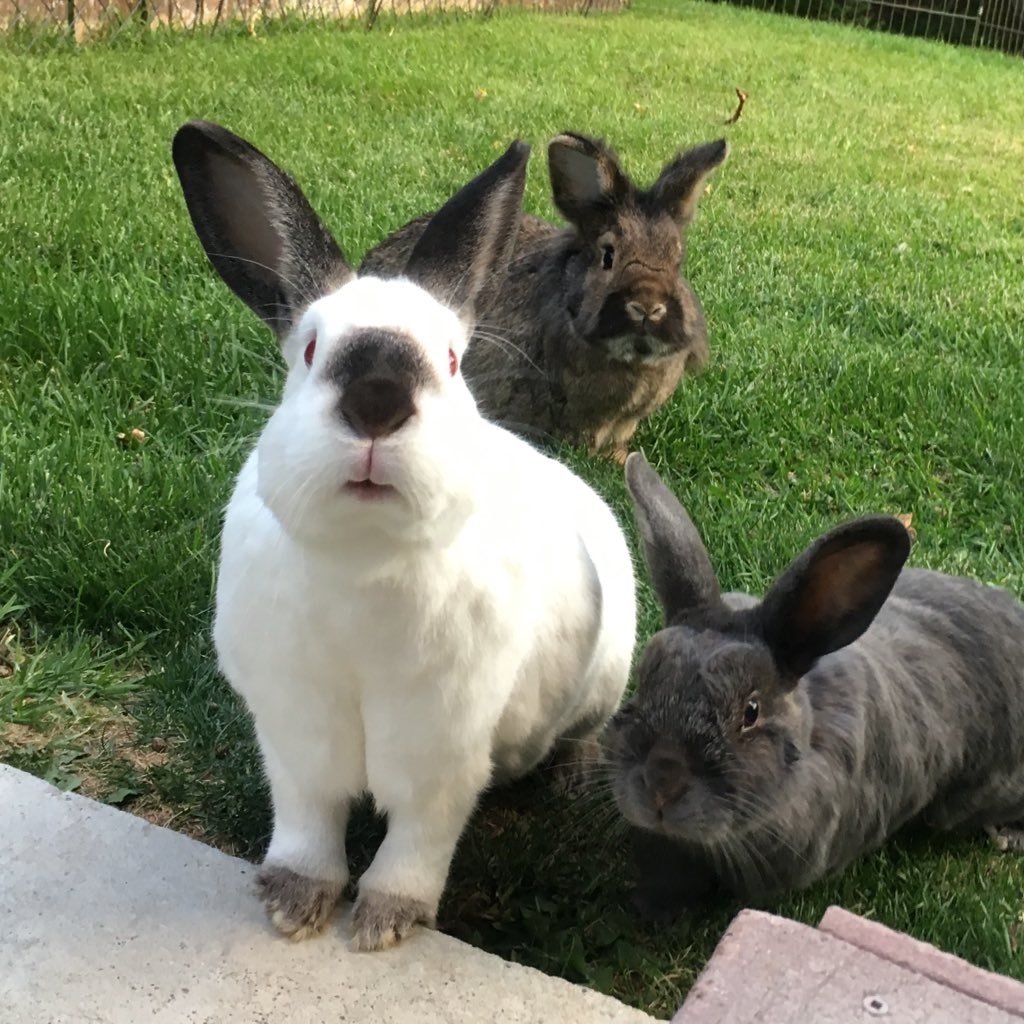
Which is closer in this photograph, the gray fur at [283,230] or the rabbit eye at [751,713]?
the gray fur at [283,230]

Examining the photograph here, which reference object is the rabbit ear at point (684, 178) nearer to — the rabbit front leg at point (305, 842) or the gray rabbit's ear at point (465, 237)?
the gray rabbit's ear at point (465, 237)

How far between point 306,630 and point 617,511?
1913 millimetres

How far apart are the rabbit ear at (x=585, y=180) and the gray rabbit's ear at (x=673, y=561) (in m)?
1.98

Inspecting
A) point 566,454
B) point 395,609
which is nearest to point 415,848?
point 395,609

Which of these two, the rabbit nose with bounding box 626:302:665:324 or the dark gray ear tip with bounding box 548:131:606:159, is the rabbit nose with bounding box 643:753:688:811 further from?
the dark gray ear tip with bounding box 548:131:606:159

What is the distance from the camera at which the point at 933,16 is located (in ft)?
62.3

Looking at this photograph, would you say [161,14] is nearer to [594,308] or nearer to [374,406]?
[594,308]

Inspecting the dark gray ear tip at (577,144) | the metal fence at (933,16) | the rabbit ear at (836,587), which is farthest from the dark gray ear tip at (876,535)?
the metal fence at (933,16)

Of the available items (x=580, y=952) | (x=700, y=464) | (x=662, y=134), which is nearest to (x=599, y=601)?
(x=580, y=952)

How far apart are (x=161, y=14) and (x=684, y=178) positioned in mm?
5725

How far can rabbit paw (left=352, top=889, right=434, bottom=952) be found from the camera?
6.73ft

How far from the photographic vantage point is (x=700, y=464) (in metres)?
4.14

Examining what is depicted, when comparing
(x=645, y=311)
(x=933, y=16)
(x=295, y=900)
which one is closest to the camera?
(x=295, y=900)

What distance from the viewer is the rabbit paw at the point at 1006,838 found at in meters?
2.73
